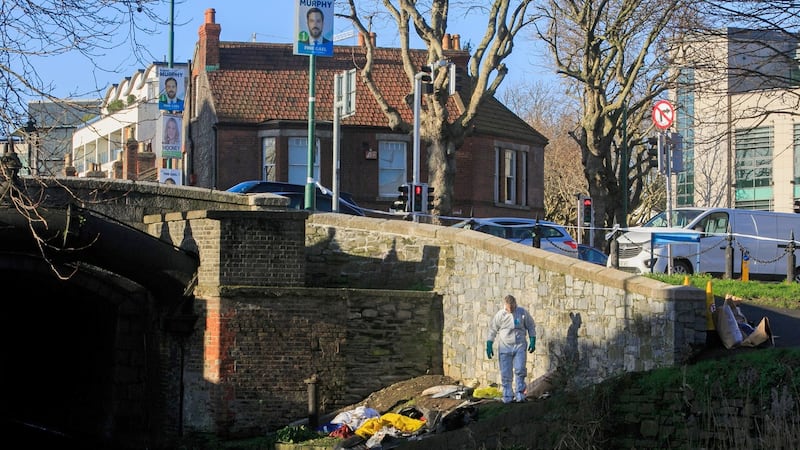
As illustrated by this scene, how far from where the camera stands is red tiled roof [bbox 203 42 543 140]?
43156 millimetres

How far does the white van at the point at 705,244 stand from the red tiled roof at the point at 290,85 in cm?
1530

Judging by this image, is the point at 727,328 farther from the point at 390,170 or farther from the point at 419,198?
the point at 390,170

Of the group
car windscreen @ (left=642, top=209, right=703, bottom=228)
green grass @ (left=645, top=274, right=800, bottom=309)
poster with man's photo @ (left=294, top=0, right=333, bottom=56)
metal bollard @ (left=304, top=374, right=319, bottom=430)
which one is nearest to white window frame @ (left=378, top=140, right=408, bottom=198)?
car windscreen @ (left=642, top=209, right=703, bottom=228)

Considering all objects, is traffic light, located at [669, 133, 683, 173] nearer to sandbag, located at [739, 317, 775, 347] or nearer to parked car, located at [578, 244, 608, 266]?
parked car, located at [578, 244, 608, 266]

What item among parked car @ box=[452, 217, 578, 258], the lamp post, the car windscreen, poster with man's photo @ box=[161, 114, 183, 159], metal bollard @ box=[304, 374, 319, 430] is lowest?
metal bollard @ box=[304, 374, 319, 430]

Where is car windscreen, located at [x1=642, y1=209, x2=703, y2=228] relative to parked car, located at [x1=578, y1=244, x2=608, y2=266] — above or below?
above

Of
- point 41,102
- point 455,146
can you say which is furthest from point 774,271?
point 41,102

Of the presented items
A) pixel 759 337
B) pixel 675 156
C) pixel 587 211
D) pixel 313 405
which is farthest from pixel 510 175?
pixel 759 337

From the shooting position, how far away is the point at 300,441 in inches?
850

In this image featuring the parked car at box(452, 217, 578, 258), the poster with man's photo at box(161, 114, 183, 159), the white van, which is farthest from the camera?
the poster with man's photo at box(161, 114, 183, 159)

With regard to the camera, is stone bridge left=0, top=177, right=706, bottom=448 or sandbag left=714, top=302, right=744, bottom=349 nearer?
sandbag left=714, top=302, right=744, bottom=349

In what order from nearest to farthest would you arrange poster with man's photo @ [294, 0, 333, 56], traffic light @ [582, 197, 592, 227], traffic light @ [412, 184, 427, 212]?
1. poster with man's photo @ [294, 0, 333, 56]
2. traffic light @ [412, 184, 427, 212]
3. traffic light @ [582, 197, 592, 227]

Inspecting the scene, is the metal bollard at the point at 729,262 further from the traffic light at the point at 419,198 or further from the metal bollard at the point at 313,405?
the metal bollard at the point at 313,405

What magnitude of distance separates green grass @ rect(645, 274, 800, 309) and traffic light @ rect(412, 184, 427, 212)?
833 centimetres
